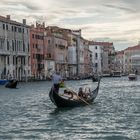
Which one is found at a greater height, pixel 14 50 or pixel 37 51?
pixel 37 51

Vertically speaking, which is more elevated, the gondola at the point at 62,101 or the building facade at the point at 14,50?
the building facade at the point at 14,50

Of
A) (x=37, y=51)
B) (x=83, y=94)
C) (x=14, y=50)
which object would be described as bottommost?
(x=83, y=94)

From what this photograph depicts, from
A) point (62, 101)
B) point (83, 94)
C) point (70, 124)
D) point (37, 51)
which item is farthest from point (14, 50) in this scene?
point (70, 124)

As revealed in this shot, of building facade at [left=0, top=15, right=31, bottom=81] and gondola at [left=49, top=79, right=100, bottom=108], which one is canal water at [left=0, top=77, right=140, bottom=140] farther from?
building facade at [left=0, top=15, right=31, bottom=81]

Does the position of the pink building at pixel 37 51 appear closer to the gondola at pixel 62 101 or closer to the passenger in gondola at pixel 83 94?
the passenger in gondola at pixel 83 94

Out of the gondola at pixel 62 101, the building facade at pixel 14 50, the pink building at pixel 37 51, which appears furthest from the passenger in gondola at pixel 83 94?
the pink building at pixel 37 51

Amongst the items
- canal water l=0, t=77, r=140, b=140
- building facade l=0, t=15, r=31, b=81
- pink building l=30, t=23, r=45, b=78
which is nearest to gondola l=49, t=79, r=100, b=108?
canal water l=0, t=77, r=140, b=140

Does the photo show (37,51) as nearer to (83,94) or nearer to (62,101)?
(83,94)

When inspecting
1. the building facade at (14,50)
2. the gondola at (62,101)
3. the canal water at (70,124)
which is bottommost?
the canal water at (70,124)

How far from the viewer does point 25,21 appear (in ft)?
162

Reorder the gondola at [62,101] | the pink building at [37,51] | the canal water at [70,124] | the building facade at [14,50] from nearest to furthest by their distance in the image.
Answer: the canal water at [70,124], the gondola at [62,101], the building facade at [14,50], the pink building at [37,51]

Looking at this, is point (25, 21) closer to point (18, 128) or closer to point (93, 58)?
point (18, 128)

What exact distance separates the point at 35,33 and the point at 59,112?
37.9 m

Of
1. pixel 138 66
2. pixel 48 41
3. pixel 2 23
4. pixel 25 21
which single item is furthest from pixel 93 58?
pixel 2 23
